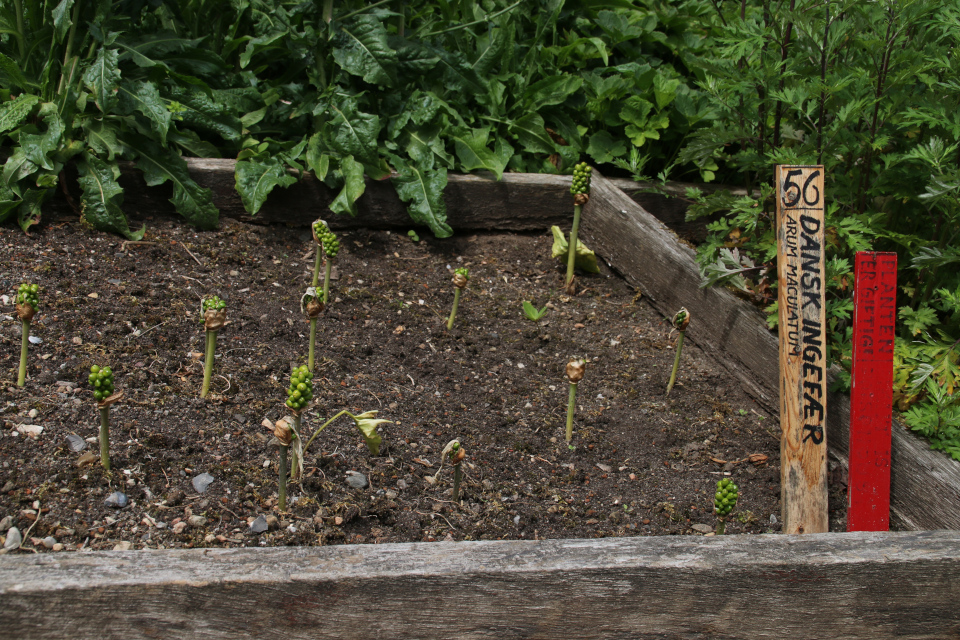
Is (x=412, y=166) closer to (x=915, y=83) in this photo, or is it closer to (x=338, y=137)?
(x=338, y=137)

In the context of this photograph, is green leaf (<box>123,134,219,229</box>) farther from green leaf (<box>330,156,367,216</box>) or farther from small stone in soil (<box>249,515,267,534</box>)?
small stone in soil (<box>249,515,267,534</box>)

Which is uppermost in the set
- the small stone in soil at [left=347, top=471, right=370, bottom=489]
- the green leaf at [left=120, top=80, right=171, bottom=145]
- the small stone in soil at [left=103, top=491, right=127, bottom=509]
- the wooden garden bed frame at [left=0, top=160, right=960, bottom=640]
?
the green leaf at [left=120, top=80, right=171, bottom=145]

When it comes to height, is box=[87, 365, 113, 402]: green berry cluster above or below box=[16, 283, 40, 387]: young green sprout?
below

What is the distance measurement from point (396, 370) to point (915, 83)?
2127 millimetres

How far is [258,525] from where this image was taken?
1.89 meters

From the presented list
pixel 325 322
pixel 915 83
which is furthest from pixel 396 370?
pixel 915 83

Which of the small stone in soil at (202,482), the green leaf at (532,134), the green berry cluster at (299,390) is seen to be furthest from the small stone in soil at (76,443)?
the green leaf at (532,134)

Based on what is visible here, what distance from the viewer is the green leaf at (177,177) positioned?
318 centimetres

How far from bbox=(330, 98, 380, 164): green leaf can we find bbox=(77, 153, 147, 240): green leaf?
982 millimetres

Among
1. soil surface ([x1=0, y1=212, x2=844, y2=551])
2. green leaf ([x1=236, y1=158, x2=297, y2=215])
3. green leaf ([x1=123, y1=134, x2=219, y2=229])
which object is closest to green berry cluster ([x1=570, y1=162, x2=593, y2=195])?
soil surface ([x1=0, y1=212, x2=844, y2=551])

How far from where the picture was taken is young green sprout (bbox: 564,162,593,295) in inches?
127

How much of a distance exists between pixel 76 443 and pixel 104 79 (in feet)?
5.59

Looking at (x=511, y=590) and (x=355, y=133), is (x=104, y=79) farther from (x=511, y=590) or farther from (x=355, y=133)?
(x=511, y=590)

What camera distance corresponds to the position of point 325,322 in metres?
2.81
